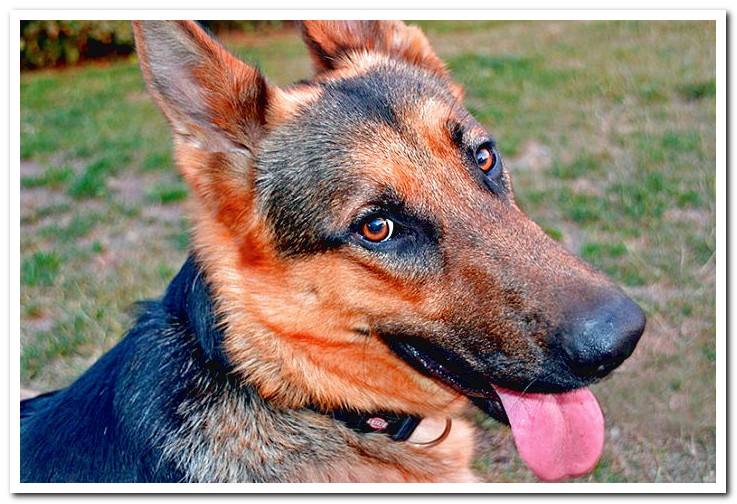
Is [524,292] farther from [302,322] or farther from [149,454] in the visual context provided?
[149,454]

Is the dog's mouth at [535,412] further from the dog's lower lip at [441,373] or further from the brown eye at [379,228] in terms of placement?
the brown eye at [379,228]

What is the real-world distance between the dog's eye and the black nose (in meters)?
1.04

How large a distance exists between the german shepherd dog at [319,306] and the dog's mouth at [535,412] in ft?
0.03

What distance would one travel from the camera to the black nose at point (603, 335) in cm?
291

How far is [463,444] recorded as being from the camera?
4.06 m

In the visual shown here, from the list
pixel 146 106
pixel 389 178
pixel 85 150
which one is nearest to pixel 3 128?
pixel 389 178

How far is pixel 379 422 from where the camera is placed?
3768 mm

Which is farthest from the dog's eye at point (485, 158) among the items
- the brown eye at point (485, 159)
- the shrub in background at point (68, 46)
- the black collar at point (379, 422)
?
the shrub in background at point (68, 46)

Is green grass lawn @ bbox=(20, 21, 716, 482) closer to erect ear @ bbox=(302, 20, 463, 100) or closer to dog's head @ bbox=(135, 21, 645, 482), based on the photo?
erect ear @ bbox=(302, 20, 463, 100)

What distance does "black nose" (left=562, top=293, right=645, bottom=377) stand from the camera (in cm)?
291

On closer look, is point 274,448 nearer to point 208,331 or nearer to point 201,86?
point 208,331

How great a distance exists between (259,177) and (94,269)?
411cm

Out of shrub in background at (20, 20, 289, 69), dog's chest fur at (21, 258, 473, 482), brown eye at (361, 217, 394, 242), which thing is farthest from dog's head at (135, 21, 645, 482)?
shrub in background at (20, 20, 289, 69)

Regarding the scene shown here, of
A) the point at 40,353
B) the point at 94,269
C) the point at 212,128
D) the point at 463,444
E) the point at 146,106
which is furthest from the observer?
the point at 146,106
